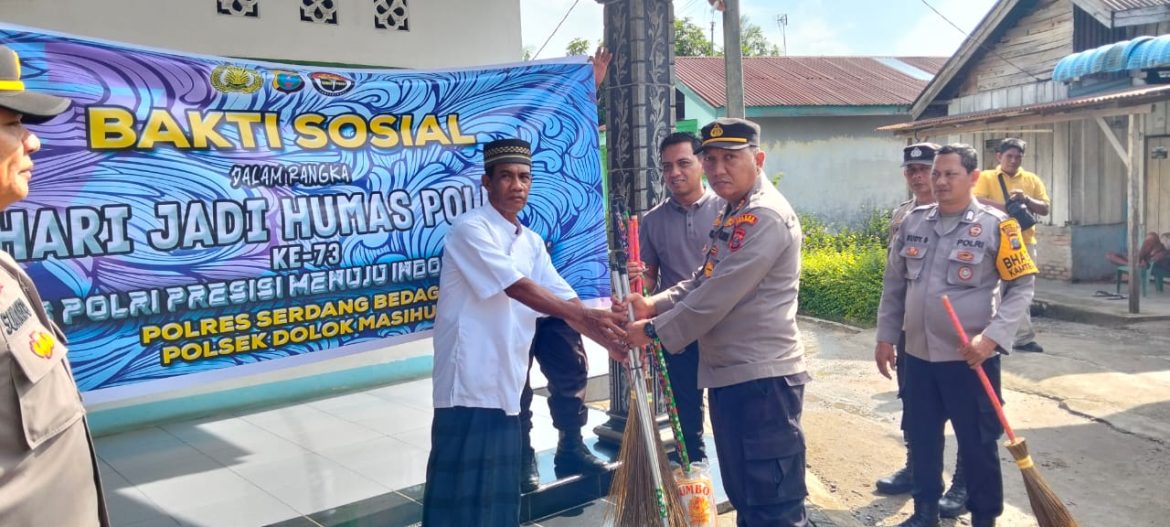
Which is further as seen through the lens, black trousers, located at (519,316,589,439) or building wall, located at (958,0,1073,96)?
building wall, located at (958,0,1073,96)

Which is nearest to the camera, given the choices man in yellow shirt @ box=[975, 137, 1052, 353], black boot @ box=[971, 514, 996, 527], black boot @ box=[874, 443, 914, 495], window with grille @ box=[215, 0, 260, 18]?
black boot @ box=[971, 514, 996, 527]

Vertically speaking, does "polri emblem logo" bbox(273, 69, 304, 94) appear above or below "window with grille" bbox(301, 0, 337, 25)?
below

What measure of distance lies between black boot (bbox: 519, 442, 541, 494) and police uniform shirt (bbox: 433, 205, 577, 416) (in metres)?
0.93

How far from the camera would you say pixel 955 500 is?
4387mm

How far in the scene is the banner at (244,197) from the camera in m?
3.24

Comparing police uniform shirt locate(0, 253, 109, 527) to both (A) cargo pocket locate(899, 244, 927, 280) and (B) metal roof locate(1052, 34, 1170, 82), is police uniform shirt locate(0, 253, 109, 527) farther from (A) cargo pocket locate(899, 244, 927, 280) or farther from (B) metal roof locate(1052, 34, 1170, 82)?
(B) metal roof locate(1052, 34, 1170, 82)

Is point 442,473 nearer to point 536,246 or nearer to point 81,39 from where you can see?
point 536,246

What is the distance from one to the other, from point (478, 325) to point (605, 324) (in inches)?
20.4

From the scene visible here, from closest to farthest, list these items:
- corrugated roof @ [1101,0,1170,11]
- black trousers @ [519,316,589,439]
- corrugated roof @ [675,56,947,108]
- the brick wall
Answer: black trousers @ [519,316,589,439] → corrugated roof @ [1101,0,1170,11] → the brick wall → corrugated roof @ [675,56,947,108]

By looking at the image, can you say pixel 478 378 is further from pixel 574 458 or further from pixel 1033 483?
pixel 1033 483

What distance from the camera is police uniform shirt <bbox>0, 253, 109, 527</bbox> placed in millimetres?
1675

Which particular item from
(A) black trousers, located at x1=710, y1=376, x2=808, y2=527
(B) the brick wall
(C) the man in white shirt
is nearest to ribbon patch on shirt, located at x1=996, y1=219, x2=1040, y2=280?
(A) black trousers, located at x1=710, y1=376, x2=808, y2=527

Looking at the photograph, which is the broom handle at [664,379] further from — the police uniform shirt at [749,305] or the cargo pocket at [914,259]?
the cargo pocket at [914,259]

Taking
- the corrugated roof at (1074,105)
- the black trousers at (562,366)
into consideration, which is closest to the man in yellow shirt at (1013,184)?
the corrugated roof at (1074,105)
